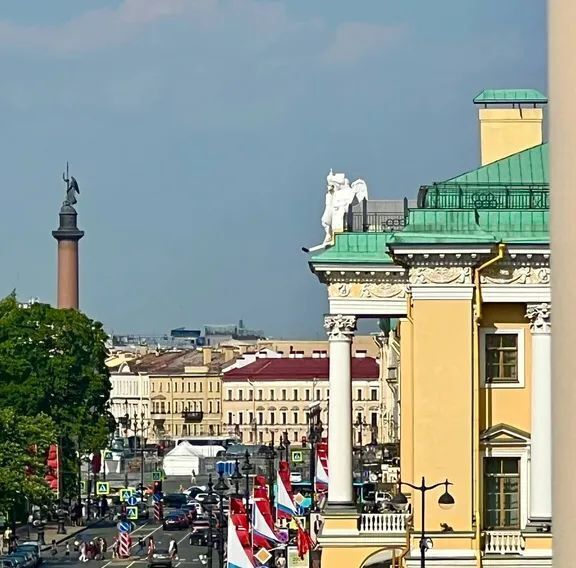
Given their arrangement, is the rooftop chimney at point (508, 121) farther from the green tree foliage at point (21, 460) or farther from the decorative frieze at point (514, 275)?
the green tree foliage at point (21, 460)

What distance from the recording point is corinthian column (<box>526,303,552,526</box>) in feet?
94.9

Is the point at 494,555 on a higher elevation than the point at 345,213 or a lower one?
lower

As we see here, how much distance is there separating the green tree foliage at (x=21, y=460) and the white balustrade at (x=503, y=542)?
3543 centimetres

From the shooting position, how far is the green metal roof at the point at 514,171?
3180cm

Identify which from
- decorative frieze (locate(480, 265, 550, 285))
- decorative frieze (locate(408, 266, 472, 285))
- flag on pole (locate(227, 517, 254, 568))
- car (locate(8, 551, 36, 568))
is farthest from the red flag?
car (locate(8, 551, 36, 568))

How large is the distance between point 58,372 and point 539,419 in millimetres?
69185

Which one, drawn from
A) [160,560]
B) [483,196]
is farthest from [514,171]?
[160,560]

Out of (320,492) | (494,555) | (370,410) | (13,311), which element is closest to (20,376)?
(13,311)

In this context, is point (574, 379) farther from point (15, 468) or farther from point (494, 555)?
point (15, 468)

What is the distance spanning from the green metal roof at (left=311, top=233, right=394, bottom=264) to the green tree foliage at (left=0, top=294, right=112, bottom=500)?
58.3 metres

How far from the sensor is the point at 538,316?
96.7 ft

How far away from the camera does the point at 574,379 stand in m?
4.10

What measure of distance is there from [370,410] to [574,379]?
7716 inches

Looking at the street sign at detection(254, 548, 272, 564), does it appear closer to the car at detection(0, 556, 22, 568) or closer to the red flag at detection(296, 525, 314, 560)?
the red flag at detection(296, 525, 314, 560)
